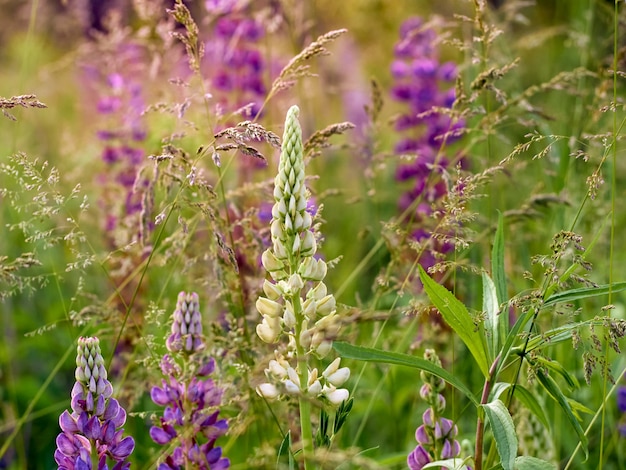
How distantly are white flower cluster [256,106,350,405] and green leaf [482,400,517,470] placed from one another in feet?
0.80

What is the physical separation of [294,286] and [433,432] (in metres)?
0.53

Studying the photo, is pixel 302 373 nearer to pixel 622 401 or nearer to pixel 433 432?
pixel 433 432

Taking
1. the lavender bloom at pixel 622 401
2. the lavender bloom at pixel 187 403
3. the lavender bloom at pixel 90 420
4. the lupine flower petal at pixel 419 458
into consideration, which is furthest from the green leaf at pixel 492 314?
the lavender bloom at pixel 622 401

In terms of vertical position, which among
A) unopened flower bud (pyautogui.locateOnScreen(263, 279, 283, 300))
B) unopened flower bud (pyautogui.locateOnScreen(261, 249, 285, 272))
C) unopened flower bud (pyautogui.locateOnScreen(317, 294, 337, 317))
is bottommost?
unopened flower bud (pyautogui.locateOnScreen(317, 294, 337, 317))

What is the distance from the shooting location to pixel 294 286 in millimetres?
1381

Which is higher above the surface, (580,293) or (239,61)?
(239,61)

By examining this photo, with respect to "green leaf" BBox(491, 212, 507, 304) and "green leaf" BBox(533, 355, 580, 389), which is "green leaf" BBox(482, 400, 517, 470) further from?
"green leaf" BBox(491, 212, 507, 304)

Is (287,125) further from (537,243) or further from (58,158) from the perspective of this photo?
(58,158)

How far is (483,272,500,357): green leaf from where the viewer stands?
1508mm

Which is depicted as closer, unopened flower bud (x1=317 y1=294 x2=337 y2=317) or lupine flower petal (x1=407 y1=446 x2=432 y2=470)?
unopened flower bud (x1=317 y1=294 x2=337 y2=317)

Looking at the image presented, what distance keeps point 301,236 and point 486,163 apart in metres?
0.92

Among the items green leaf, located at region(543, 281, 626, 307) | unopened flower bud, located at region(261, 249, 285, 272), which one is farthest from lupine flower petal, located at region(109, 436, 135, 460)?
green leaf, located at region(543, 281, 626, 307)

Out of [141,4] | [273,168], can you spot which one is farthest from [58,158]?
[141,4]

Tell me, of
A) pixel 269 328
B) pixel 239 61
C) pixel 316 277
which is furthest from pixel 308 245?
pixel 239 61
